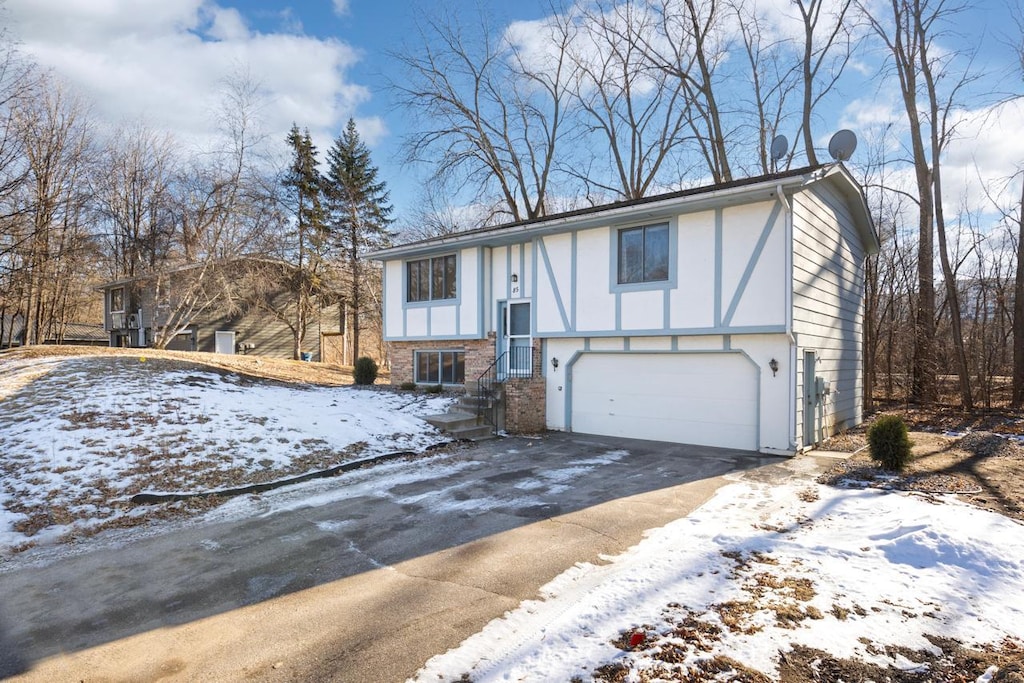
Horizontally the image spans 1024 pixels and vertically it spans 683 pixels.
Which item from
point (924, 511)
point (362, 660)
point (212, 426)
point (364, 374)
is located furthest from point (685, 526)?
point (364, 374)

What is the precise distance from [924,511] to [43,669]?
7.31m

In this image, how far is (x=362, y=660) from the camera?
10.1 feet

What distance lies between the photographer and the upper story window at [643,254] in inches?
414

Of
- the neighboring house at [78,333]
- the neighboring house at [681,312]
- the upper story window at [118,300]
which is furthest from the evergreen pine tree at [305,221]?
the neighboring house at [78,333]

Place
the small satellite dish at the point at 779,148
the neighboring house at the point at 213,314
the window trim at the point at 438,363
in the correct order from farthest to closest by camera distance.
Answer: the neighboring house at the point at 213,314 → the window trim at the point at 438,363 → the small satellite dish at the point at 779,148

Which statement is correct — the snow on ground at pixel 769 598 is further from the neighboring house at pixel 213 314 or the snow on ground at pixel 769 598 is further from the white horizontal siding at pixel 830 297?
the neighboring house at pixel 213 314

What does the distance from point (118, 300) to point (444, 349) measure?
76.1 feet

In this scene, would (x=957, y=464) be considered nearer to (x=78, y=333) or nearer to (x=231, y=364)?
(x=231, y=364)

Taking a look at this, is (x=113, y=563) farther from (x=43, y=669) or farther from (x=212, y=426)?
(x=212, y=426)

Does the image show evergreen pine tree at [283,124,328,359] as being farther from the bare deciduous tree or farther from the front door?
the front door

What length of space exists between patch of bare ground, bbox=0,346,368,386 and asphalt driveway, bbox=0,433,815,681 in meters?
9.71

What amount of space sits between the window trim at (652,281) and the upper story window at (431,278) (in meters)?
4.85

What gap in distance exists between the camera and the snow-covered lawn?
233 inches

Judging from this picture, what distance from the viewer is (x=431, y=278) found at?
14.8m
